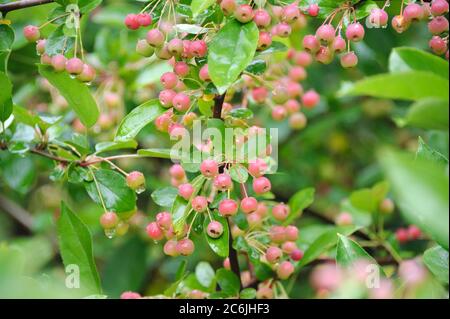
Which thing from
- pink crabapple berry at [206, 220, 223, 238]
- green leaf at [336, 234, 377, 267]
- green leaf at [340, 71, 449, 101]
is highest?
green leaf at [340, 71, 449, 101]

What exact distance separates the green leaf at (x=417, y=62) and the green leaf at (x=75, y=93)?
1.94 ft

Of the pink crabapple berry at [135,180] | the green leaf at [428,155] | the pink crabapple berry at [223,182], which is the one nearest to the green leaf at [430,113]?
the green leaf at [428,155]

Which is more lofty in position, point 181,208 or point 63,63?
point 63,63

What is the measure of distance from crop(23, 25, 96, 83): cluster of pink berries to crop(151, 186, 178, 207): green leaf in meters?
0.24

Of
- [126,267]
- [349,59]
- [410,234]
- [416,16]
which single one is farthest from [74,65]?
[126,267]

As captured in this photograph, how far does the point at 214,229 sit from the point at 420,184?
0.52 metres

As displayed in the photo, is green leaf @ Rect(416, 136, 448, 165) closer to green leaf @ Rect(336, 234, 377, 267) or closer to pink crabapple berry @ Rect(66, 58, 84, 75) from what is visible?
green leaf @ Rect(336, 234, 377, 267)

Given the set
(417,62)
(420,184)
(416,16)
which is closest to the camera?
(420,184)

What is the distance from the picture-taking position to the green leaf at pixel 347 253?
967mm

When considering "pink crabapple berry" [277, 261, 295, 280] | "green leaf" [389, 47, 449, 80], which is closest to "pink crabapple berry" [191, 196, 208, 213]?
"pink crabapple berry" [277, 261, 295, 280]

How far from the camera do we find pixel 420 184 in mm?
604

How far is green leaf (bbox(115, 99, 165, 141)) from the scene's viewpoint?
1.12 meters

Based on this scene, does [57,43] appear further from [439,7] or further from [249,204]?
[439,7]
